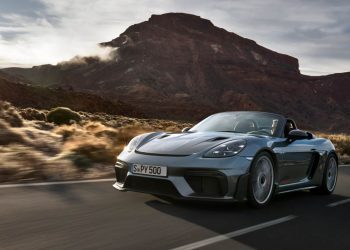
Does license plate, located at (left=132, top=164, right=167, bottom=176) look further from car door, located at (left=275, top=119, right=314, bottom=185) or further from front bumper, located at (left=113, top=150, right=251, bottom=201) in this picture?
car door, located at (left=275, top=119, right=314, bottom=185)

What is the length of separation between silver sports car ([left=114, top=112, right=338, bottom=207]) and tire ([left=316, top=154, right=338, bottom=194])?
66 cm

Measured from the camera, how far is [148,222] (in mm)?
5676

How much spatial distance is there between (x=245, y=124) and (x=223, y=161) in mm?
1650

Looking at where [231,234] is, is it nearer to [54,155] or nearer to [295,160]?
[295,160]

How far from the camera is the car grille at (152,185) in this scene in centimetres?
628

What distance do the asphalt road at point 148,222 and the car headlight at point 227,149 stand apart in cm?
66

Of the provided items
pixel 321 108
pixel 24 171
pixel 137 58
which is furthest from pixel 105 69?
pixel 24 171

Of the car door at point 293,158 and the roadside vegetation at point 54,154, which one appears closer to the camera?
the car door at point 293,158

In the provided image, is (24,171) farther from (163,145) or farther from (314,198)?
(314,198)

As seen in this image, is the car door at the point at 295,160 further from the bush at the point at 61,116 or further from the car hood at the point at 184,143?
the bush at the point at 61,116

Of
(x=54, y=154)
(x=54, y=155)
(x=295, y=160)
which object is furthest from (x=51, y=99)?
(x=295, y=160)

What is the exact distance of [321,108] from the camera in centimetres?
14688

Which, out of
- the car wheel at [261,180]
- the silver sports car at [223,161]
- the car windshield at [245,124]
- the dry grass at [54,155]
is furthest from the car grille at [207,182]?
the dry grass at [54,155]

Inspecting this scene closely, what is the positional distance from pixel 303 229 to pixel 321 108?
146 meters
